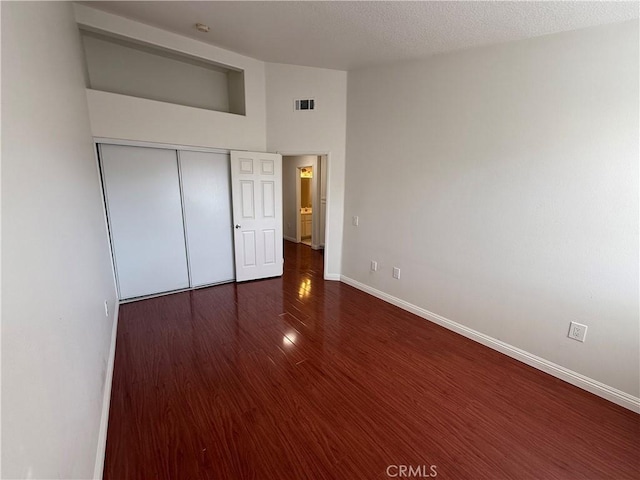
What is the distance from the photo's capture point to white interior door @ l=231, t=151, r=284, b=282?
3.80 meters

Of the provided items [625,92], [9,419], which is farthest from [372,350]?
[625,92]

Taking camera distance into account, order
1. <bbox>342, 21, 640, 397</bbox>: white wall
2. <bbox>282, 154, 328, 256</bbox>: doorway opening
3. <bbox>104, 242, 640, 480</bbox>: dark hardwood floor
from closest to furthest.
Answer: <bbox>104, 242, 640, 480</bbox>: dark hardwood floor
<bbox>342, 21, 640, 397</bbox>: white wall
<bbox>282, 154, 328, 256</bbox>: doorway opening

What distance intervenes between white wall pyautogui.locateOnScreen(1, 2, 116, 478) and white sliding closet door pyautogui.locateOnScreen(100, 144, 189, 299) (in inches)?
60.3

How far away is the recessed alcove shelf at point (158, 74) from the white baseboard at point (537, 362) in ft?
11.5

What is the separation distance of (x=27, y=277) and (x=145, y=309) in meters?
2.74

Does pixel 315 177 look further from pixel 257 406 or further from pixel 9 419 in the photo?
pixel 9 419

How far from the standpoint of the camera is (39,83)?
3.86ft

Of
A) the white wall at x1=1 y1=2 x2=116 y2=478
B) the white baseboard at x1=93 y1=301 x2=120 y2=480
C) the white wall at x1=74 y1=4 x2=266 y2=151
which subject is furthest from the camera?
the white wall at x1=74 y1=4 x2=266 y2=151

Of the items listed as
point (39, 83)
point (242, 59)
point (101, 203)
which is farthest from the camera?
point (242, 59)

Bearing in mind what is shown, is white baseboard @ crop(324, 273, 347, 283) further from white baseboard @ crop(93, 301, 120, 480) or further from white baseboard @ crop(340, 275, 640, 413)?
white baseboard @ crop(93, 301, 120, 480)
